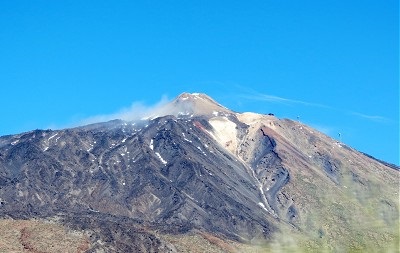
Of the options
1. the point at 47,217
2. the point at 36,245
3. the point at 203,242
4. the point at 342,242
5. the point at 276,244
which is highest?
the point at 203,242

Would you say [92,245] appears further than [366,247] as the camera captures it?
Yes

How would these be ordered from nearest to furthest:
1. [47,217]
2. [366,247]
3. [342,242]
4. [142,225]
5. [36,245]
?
[366,247]
[342,242]
[36,245]
[47,217]
[142,225]

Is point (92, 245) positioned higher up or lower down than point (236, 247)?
lower down

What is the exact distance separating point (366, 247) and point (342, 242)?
1091mm

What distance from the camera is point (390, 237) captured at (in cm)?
1138

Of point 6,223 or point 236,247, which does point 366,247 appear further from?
point 236,247

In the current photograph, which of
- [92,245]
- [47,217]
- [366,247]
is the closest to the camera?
[366,247]

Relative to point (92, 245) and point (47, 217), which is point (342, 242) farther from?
point (47, 217)

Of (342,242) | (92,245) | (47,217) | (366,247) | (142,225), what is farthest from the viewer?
(142,225)

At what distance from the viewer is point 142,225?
614 ft

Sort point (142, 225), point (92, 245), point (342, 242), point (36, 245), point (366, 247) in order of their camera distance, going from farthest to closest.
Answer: point (142, 225) < point (92, 245) < point (36, 245) < point (342, 242) < point (366, 247)

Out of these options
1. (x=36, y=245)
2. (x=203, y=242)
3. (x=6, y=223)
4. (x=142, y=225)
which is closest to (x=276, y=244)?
(x=36, y=245)

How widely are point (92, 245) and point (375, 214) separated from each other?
5779 inches

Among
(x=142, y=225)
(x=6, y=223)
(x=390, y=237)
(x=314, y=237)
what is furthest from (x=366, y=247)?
(x=142, y=225)
